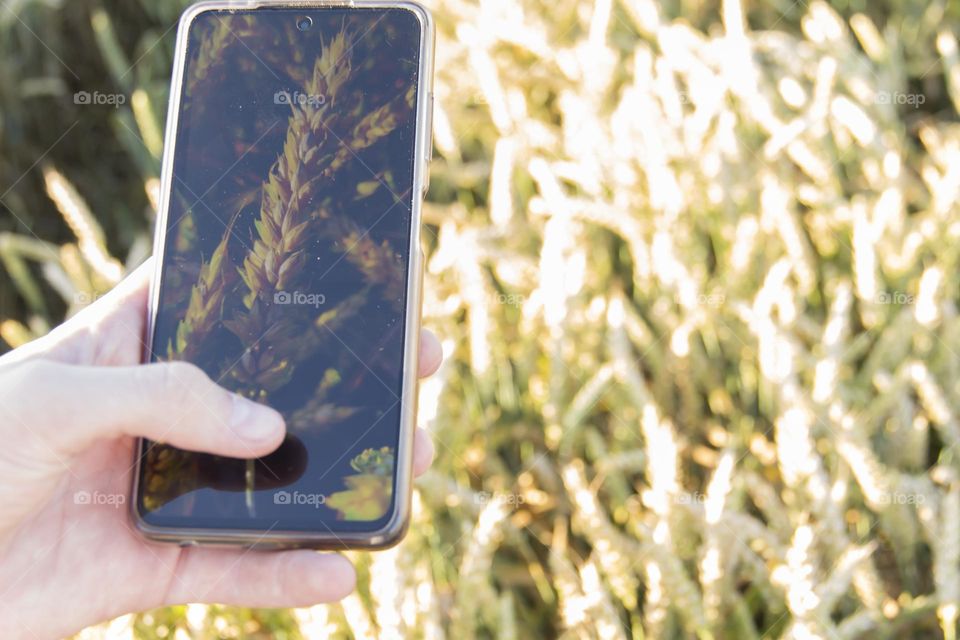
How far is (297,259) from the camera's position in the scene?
36.7 inches

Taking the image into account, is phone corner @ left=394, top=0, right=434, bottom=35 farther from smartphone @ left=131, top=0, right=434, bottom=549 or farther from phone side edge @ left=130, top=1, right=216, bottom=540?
phone side edge @ left=130, top=1, right=216, bottom=540

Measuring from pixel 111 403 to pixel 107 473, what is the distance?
0.20 meters

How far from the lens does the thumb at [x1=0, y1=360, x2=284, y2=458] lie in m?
0.78

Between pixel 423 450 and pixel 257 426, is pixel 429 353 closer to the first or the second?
pixel 423 450

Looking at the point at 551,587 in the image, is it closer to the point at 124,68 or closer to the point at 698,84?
the point at 698,84

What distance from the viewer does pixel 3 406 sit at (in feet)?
2.59

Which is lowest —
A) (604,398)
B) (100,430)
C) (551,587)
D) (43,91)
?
(551,587)

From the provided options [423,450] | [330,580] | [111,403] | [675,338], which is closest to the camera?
[111,403]

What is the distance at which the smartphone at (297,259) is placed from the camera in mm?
871

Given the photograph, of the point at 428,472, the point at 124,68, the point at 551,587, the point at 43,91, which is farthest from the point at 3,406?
the point at 43,91

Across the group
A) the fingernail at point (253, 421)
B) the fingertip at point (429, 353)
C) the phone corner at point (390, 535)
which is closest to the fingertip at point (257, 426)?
the fingernail at point (253, 421)

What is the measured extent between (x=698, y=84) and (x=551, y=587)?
66 cm

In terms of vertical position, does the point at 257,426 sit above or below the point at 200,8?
below

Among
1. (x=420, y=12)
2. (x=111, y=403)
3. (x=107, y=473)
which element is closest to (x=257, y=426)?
(x=111, y=403)
